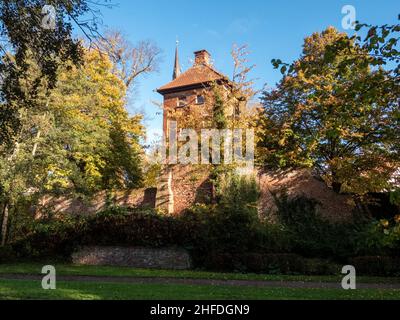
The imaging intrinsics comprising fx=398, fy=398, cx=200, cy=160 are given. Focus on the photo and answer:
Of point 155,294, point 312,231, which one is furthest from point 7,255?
point 312,231

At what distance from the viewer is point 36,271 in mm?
14273

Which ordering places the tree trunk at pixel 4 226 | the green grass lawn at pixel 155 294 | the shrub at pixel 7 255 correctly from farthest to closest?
the tree trunk at pixel 4 226 < the shrub at pixel 7 255 < the green grass lawn at pixel 155 294

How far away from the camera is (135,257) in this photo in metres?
A: 17.2

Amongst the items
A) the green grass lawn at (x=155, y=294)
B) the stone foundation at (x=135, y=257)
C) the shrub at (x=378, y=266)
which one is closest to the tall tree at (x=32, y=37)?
the green grass lawn at (x=155, y=294)

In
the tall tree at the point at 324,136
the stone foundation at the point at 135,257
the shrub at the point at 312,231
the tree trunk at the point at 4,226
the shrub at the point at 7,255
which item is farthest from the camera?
the tree trunk at the point at 4,226

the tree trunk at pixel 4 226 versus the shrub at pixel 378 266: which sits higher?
the tree trunk at pixel 4 226

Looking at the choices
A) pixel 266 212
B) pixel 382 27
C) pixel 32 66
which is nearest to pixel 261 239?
pixel 266 212

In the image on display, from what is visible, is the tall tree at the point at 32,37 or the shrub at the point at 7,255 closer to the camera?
the tall tree at the point at 32,37

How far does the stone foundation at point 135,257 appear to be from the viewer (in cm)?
1697

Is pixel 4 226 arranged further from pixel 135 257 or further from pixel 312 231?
pixel 312 231

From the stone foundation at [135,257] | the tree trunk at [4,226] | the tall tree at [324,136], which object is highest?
the tall tree at [324,136]

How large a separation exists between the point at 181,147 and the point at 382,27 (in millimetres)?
18087

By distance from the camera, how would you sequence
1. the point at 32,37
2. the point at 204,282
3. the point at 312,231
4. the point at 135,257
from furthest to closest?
the point at 312,231 → the point at 135,257 → the point at 204,282 → the point at 32,37

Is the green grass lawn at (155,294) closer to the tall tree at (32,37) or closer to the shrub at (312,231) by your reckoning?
the tall tree at (32,37)
